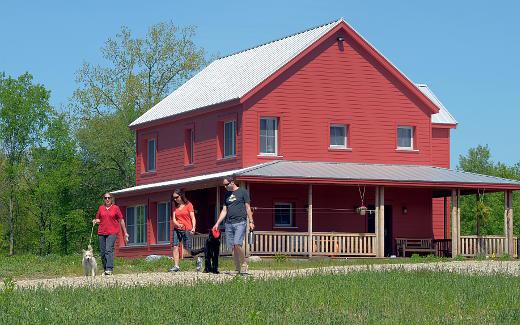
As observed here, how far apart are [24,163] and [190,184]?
30.6 meters

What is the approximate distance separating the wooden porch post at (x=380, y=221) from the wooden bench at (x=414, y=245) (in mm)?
2260

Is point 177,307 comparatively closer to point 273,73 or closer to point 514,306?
point 514,306

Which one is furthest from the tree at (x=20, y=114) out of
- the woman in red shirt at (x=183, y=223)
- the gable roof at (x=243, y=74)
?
the woman in red shirt at (x=183, y=223)

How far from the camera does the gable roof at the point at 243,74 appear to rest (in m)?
43.6

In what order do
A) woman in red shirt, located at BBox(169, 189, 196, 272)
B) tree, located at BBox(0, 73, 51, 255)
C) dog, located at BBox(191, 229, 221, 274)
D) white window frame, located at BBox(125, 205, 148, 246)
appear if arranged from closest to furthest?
1. dog, located at BBox(191, 229, 221, 274)
2. woman in red shirt, located at BBox(169, 189, 196, 272)
3. white window frame, located at BBox(125, 205, 148, 246)
4. tree, located at BBox(0, 73, 51, 255)

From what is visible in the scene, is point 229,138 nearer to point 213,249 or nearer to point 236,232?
point 213,249

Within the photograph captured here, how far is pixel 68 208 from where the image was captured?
222 feet

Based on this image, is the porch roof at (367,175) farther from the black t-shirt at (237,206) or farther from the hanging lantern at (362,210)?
the black t-shirt at (237,206)

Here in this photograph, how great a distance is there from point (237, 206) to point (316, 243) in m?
16.0

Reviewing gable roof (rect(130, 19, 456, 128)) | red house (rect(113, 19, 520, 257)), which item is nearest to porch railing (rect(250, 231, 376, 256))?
red house (rect(113, 19, 520, 257))

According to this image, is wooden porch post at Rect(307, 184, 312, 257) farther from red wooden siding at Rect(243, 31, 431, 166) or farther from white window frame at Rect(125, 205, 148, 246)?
white window frame at Rect(125, 205, 148, 246)

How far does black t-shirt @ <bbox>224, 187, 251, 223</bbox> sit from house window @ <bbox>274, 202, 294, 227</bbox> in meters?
17.8

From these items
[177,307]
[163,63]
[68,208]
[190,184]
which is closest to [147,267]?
[190,184]

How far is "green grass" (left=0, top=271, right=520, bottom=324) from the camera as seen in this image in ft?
55.5
